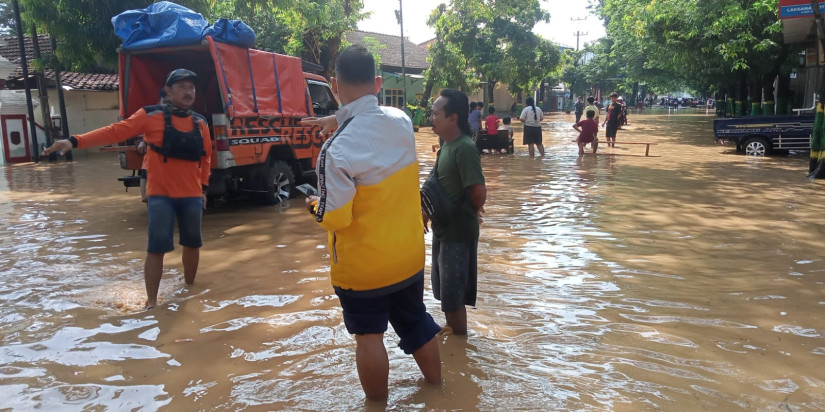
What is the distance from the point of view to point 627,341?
3.85 m

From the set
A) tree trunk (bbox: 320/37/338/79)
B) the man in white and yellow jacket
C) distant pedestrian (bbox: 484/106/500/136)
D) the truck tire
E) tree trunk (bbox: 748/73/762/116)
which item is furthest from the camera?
tree trunk (bbox: 748/73/762/116)

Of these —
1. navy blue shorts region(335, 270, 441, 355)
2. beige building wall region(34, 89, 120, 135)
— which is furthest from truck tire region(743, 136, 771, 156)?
beige building wall region(34, 89, 120, 135)

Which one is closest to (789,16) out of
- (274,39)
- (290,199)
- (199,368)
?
(290,199)

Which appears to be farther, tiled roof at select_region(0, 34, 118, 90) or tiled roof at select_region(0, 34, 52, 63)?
tiled roof at select_region(0, 34, 52, 63)

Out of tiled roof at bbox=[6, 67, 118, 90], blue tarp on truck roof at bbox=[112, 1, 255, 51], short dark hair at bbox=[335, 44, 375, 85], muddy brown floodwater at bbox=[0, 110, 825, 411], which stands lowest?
muddy brown floodwater at bbox=[0, 110, 825, 411]

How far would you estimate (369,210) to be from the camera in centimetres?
268

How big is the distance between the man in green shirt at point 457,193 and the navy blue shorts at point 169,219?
212 cm

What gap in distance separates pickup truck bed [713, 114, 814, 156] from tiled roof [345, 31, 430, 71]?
22555 millimetres

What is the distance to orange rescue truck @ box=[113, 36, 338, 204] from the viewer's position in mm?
7742

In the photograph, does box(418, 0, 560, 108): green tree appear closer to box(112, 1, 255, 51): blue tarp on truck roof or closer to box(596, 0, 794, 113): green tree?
box(596, 0, 794, 113): green tree

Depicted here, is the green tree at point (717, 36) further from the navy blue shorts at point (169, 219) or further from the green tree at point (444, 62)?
the navy blue shorts at point (169, 219)

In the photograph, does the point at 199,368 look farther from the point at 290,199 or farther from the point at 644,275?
the point at 290,199

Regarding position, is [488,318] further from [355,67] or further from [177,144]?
[177,144]

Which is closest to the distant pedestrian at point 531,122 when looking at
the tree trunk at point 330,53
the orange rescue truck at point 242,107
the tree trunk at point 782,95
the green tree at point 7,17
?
the orange rescue truck at point 242,107
